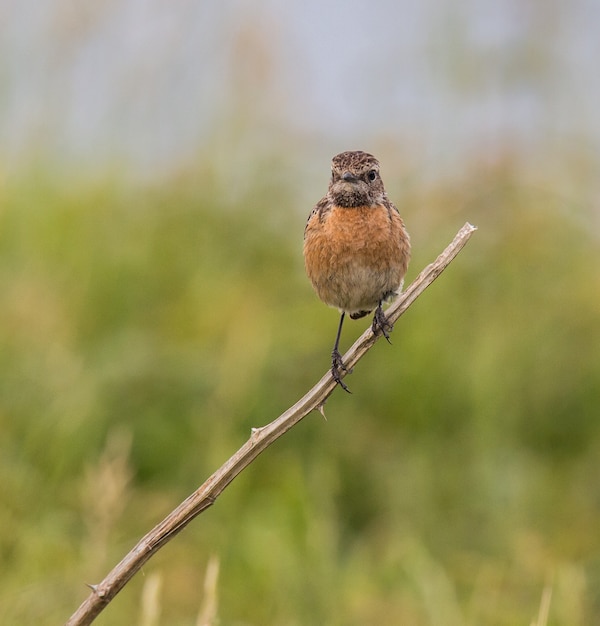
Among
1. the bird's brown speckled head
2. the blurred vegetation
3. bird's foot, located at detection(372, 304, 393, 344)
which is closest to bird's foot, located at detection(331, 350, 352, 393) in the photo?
bird's foot, located at detection(372, 304, 393, 344)

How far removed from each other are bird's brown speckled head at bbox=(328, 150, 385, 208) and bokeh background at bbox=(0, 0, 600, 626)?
4.11 ft

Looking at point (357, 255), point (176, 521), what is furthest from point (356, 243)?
point (176, 521)

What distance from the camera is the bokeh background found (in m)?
4.91

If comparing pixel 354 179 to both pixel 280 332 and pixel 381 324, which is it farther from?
pixel 280 332

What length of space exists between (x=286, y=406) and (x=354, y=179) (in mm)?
1943

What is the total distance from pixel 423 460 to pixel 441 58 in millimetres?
2554

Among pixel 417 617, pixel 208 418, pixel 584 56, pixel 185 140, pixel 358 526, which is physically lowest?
pixel 417 617

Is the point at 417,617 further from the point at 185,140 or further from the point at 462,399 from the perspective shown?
the point at 185,140

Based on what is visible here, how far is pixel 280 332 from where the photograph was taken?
20.3 feet

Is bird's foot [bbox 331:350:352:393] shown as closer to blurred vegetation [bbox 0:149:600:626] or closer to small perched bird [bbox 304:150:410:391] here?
small perched bird [bbox 304:150:410:391]

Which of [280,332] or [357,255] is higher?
[280,332]

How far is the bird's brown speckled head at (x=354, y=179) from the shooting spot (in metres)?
4.13

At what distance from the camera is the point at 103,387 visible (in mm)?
5539

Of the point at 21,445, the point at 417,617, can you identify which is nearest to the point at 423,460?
the point at 417,617
